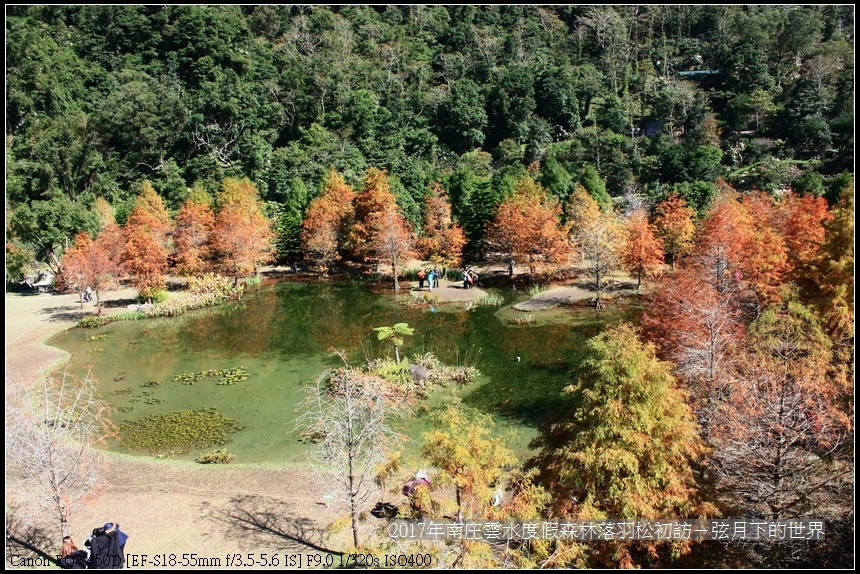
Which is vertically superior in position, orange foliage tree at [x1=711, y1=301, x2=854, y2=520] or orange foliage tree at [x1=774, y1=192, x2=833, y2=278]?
orange foliage tree at [x1=774, y1=192, x2=833, y2=278]


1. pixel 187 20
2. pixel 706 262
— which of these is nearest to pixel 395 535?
pixel 706 262

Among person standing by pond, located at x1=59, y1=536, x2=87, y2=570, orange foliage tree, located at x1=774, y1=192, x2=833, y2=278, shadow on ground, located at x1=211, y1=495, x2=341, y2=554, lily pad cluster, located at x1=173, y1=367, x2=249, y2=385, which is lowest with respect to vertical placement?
shadow on ground, located at x1=211, y1=495, x2=341, y2=554

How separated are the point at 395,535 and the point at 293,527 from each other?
296 centimetres

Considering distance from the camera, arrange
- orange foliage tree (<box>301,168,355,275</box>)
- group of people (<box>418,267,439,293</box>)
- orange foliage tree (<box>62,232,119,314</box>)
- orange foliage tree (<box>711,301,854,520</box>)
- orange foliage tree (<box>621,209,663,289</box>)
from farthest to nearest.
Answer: orange foliage tree (<box>301,168,355,275</box>)
group of people (<box>418,267,439,293</box>)
orange foliage tree (<box>62,232,119,314</box>)
orange foliage tree (<box>621,209,663,289</box>)
orange foliage tree (<box>711,301,854,520</box>)

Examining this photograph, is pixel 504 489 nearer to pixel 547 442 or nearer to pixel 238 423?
pixel 547 442

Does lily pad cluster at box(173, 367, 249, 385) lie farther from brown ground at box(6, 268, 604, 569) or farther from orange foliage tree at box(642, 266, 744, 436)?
orange foliage tree at box(642, 266, 744, 436)

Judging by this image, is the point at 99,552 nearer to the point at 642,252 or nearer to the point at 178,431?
the point at 178,431

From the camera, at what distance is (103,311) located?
112ft

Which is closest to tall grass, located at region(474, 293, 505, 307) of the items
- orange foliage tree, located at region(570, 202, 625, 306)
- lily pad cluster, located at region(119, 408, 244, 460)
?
orange foliage tree, located at region(570, 202, 625, 306)

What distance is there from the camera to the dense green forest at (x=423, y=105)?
167 ft

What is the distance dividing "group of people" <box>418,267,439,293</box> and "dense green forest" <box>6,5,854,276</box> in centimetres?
546

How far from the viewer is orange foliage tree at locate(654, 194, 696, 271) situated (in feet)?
114

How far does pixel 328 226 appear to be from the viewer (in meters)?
41.0

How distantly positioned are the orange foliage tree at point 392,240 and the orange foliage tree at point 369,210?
0.63 meters
